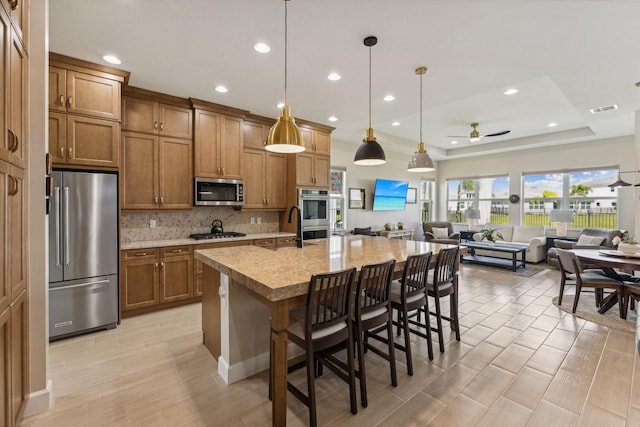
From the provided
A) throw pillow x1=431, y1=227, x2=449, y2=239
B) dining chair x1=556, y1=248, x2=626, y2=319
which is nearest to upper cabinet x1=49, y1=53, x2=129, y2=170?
dining chair x1=556, y1=248, x2=626, y2=319

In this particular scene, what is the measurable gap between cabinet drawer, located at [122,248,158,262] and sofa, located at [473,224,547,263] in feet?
21.8

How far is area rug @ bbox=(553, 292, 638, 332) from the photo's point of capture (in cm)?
323

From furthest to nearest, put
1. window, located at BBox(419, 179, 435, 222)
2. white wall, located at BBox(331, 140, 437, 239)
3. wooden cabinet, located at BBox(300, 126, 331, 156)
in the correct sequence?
1. window, located at BBox(419, 179, 435, 222)
2. white wall, located at BBox(331, 140, 437, 239)
3. wooden cabinet, located at BBox(300, 126, 331, 156)

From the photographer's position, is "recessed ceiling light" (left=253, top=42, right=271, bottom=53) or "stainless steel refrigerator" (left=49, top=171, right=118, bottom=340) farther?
"stainless steel refrigerator" (left=49, top=171, right=118, bottom=340)

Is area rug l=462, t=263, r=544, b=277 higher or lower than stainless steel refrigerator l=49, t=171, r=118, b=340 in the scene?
lower

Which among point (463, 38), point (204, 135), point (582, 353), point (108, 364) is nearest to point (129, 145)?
point (204, 135)

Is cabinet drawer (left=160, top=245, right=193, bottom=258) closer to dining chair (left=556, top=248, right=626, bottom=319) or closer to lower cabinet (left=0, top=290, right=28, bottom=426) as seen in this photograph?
lower cabinet (left=0, top=290, right=28, bottom=426)

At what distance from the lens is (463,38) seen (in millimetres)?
2531

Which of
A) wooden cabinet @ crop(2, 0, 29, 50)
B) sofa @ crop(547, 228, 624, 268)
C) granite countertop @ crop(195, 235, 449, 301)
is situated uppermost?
wooden cabinet @ crop(2, 0, 29, 50)

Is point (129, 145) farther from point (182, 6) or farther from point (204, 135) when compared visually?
point (182, 6)

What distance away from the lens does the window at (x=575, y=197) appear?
649 cm

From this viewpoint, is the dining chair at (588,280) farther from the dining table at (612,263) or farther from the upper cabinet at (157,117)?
the upper cabinet at (157,117)

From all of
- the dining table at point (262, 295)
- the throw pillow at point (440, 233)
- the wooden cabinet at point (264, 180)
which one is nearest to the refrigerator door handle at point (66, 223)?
the dining table at point (262, 295)

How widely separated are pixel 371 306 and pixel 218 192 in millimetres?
3064
